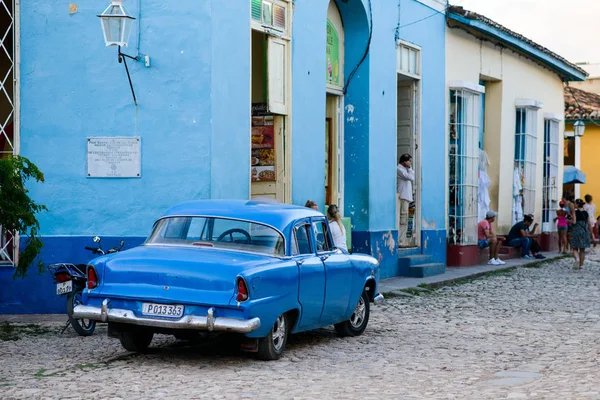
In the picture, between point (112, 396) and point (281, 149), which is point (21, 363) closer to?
point (112, 396)

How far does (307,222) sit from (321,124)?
604 centimetres

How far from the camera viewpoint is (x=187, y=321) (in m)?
8.48

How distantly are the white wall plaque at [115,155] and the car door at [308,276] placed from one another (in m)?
3.56

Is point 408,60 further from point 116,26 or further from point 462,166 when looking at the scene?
point 116,26

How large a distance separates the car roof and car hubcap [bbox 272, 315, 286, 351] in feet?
2.92

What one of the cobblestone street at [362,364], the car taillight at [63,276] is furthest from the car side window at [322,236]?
the car taillight at [63,276]

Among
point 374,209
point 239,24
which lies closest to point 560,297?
point 374,209

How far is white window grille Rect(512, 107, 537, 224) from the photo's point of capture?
82.8 ft

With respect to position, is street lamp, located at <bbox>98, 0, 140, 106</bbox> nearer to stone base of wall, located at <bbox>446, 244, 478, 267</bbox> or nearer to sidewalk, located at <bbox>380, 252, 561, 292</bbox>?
sidewalk, located at <bbox>380, 252, 561, 292</bbox>

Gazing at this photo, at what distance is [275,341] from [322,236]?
1.68 m

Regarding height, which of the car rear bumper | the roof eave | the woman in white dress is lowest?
the car rear bumper

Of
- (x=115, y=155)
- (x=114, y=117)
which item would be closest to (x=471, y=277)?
(x=115, y=155)

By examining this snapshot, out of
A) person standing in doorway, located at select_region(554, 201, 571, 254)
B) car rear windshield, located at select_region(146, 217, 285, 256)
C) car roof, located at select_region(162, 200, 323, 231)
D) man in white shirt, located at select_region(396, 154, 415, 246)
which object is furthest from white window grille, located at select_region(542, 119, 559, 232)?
car rear windshield, located at select_region(146, 217, 285, 256)

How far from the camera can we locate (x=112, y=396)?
24.3ft
